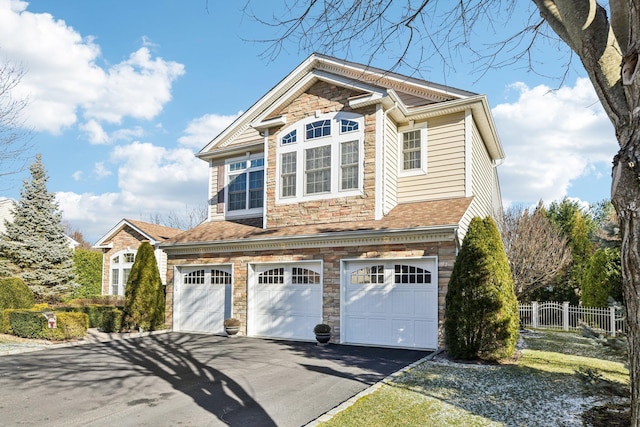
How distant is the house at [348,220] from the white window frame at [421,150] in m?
0.03

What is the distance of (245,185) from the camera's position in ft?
54.3

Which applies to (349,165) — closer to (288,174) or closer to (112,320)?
(288,174)

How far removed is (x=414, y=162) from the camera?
45.6 ft

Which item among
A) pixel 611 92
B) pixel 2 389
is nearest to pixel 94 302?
pixel 2 389

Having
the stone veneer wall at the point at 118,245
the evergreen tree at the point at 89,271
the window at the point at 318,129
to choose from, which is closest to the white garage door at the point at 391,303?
the window at the point at 318,129

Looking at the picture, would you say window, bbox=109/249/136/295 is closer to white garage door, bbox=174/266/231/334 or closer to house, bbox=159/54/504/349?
house, bbox=159/54/504/349

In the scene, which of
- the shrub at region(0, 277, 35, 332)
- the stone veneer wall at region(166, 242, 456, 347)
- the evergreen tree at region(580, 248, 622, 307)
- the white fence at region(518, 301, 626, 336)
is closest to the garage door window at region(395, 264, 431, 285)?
the stone veneer wall at region(166, 242, 456, 347)

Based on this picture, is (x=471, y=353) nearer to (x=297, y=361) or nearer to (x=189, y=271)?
(x=297, y=361)

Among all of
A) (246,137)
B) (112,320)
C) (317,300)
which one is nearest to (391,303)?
(317,300)

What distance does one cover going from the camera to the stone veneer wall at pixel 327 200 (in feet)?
42.0

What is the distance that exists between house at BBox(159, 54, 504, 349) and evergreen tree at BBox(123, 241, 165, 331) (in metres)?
0.42

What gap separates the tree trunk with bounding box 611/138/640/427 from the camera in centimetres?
286

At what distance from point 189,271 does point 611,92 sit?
14.1 metres

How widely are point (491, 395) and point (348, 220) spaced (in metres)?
6.82
